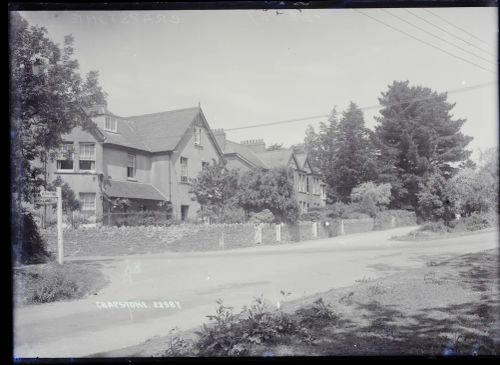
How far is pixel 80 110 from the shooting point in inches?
335

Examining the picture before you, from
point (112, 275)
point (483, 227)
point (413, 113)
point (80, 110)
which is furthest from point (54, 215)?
point (483, 227)

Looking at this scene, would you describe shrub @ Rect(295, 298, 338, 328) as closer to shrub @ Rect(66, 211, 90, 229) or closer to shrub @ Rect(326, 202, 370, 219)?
→ shrub @ Rect(66, 211, 90, 229)

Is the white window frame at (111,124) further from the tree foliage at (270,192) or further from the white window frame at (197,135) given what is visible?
the tree foliage at (270,192)

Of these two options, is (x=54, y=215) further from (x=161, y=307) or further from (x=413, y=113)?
(x=413, y=113)

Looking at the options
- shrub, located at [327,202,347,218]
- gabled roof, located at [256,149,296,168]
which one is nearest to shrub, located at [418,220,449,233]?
shrub, located at [327,202,347,218]

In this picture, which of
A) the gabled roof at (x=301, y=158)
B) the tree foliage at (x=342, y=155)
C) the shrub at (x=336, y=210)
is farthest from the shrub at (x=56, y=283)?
the shrub at (x=336, y=210)

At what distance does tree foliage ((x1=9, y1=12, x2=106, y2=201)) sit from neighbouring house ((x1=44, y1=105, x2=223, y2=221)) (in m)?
0.39

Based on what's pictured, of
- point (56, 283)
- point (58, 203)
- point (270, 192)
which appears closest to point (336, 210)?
point (270, 192)

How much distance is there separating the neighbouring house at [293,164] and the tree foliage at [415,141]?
432 cm

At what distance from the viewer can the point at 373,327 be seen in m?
6.35

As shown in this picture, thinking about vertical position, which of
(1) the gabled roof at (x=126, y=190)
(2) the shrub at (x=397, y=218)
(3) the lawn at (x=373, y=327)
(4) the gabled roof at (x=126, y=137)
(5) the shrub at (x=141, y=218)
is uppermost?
(4) the gabled roof at (x=126, y=137)

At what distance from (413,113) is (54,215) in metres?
9.92

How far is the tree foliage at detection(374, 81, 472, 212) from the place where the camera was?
913 cm

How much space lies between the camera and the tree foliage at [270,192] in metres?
15.4
